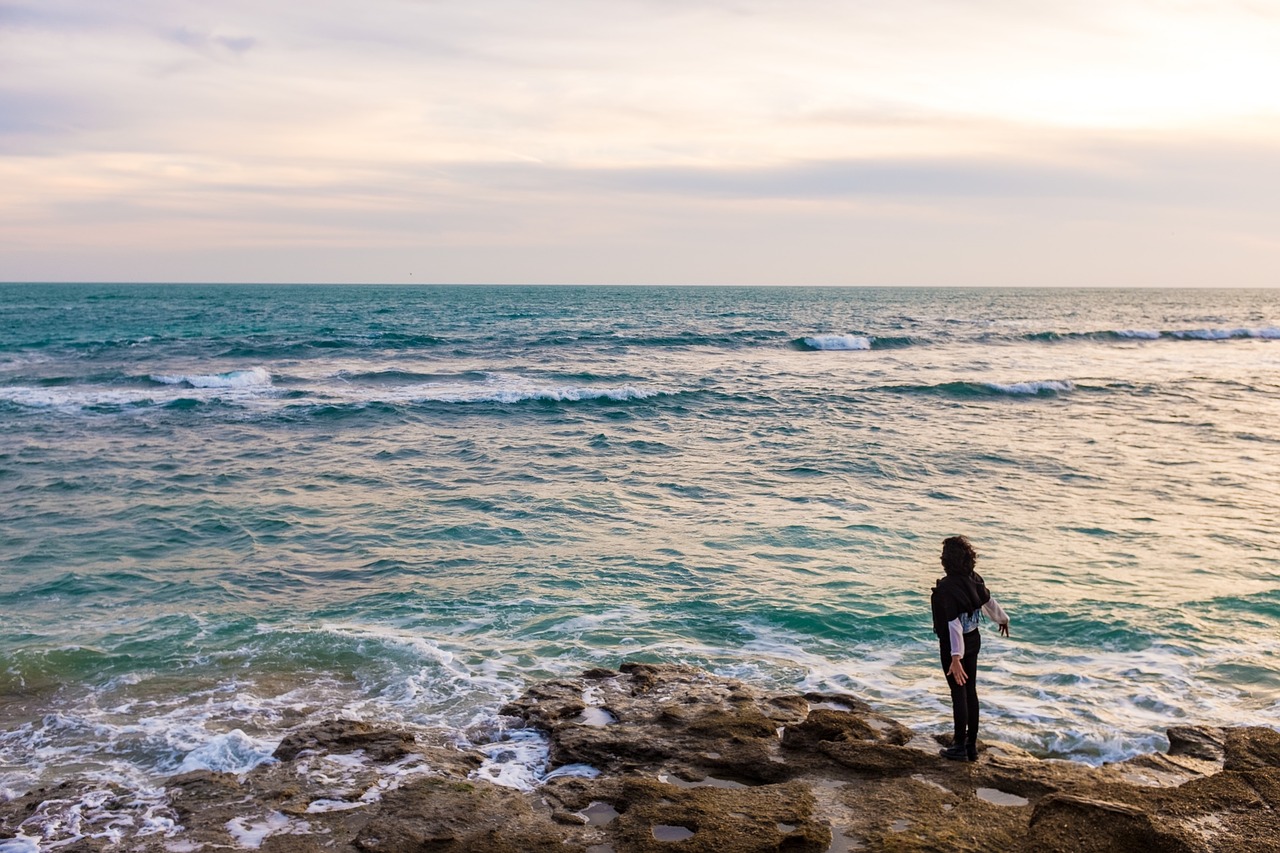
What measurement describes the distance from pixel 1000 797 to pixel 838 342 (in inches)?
1791

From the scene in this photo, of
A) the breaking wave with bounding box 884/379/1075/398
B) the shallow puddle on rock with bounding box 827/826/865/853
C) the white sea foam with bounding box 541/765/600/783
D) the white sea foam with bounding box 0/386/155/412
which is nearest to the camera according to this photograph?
the shallow puddle on rock with bounding box 827/826/865/853

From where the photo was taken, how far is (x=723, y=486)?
57.0 feet

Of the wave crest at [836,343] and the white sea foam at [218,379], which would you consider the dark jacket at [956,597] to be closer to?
the white sea foam at [218,379]

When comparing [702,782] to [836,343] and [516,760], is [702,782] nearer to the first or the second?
[516,760]

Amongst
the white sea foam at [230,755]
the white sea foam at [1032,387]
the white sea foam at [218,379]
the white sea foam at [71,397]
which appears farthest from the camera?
the white sea foam at [218,379]

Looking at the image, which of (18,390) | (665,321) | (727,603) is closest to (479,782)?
(727,603)

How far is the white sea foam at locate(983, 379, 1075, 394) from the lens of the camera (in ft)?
103

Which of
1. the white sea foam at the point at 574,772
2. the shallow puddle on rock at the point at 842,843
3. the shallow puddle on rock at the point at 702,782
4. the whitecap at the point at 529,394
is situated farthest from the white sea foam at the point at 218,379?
the shallow puddle on rock at the point at 842,843

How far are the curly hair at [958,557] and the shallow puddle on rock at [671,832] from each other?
105 inches

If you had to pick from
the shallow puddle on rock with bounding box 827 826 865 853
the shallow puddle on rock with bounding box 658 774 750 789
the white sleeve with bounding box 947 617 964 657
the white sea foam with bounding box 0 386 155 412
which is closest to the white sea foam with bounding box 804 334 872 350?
the white sea foam with bounding box 0 386 155 412

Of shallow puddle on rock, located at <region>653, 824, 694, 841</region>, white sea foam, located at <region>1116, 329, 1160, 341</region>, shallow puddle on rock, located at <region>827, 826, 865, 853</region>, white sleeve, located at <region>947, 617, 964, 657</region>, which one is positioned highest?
white sea foam, located at <region>1116, 329, 1160, 341</region>

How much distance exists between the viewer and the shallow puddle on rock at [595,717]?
7.57 meters

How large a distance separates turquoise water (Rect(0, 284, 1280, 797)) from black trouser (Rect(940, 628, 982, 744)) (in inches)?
36.1

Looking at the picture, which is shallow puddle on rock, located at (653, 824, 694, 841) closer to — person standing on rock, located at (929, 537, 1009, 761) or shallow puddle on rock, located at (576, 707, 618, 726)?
shallow puddle on rock, located at (576, 707, 618, 726)
